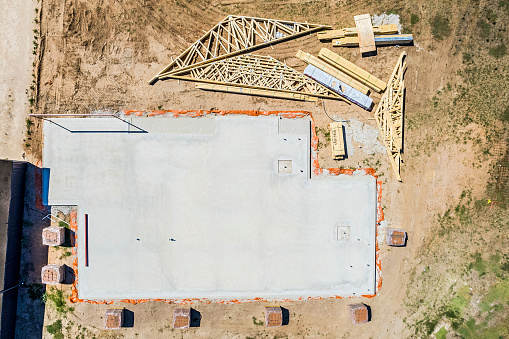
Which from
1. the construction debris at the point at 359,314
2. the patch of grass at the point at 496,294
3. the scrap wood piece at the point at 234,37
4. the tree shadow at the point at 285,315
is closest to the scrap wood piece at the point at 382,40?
the scrap wood piece at the point at 234,37

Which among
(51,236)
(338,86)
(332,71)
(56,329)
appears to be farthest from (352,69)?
(56,329)

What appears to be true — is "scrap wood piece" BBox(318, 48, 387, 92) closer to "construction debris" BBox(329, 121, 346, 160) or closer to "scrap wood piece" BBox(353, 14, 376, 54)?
"scrap wood piece" BBox(353, 14, 376, 54)

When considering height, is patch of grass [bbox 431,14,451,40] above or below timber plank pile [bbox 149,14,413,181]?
above

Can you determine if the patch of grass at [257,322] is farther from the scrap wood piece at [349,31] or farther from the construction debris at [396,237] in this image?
the scrap wood piece at [349,31]

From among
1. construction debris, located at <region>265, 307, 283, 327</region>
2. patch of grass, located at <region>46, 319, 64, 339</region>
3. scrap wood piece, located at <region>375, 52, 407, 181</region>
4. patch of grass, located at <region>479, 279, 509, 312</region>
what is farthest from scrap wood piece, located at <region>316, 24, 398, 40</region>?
patch of grass, located at <region>46, 319, 64, 339</region>

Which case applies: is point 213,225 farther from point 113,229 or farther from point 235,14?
point 235,14

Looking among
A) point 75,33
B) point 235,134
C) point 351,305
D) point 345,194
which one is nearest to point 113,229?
point 235,134
